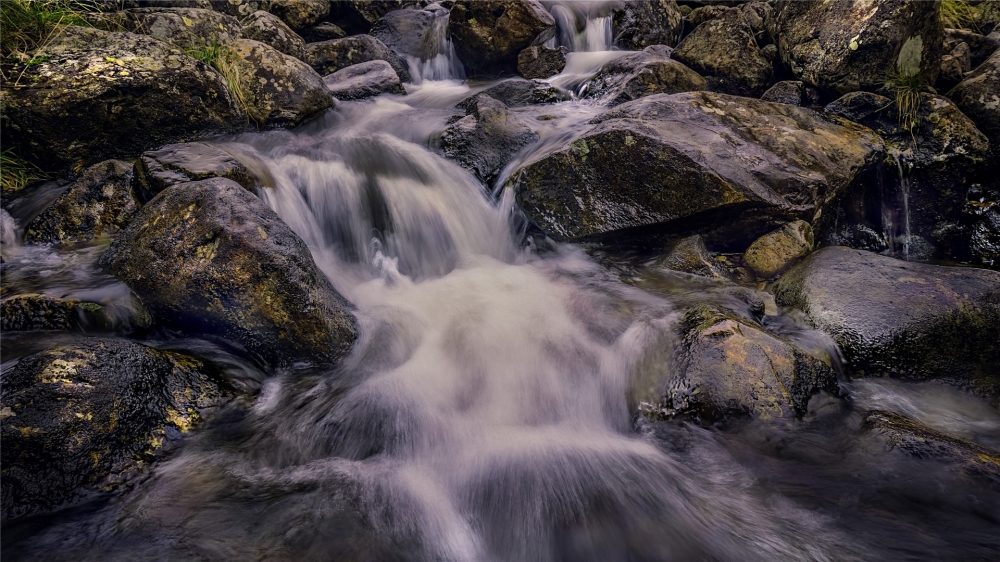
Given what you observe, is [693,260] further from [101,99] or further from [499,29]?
[499,29]

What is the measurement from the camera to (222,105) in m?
5.89

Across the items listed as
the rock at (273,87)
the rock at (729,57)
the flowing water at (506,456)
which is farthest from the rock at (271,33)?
the rock at (729,57)

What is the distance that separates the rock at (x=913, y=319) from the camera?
11.3ft

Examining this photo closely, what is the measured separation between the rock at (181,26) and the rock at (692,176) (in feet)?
17.4

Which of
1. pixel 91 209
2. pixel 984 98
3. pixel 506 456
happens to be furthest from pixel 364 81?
pixel 984 98

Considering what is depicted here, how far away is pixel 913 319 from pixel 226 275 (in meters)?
4.97

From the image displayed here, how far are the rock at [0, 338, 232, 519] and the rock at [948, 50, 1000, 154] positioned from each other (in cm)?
838

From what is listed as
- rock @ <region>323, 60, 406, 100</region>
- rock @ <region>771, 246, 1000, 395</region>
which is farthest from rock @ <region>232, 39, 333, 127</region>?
rock @ <region>771, 246, 1000, 395</region>

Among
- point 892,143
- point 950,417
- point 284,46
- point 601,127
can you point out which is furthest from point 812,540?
point 284,46

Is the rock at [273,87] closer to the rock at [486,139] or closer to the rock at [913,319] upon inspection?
the rock at [486,139]

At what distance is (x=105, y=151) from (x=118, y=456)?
4.29 metres

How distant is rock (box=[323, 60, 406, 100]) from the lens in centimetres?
813

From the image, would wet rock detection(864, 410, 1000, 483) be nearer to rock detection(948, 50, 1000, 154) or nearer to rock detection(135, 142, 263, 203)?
rock detection(948, 50, 1000, 154)

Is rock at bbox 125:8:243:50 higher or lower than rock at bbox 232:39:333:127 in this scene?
higher
